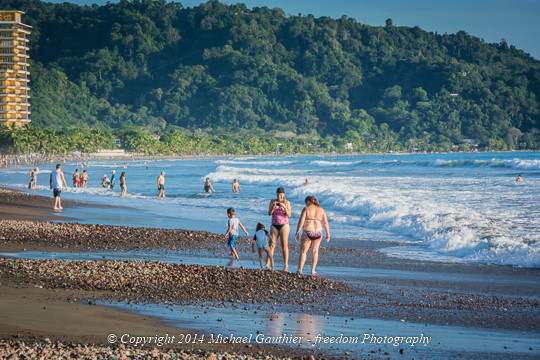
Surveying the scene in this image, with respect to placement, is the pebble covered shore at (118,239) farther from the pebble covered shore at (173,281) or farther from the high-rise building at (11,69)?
the high-rise building at (11,69)

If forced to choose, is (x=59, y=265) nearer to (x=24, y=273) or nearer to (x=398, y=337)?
(x=24, y=273)

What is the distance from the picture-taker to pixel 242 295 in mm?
9625

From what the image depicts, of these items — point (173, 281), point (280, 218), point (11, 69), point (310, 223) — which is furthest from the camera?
point (11, 69)

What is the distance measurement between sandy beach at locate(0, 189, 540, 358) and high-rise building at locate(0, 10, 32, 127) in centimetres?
12928

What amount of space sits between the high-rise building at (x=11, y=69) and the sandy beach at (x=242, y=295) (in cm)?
12928

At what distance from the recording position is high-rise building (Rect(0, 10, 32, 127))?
13250cm

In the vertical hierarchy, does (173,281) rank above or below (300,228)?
below

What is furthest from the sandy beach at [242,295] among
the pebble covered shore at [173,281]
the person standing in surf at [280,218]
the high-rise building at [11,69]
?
the high-rise building at [11,69]

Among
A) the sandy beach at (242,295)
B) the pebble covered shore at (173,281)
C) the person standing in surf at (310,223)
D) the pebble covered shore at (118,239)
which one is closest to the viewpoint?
the sandy beach at (242,295)

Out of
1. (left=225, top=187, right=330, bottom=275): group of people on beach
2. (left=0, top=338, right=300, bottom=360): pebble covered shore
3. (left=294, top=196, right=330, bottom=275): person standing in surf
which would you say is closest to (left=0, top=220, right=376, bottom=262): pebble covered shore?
(left=225, top=187, right=330, bottom=275): group of people on beach

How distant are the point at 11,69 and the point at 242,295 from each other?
447ft

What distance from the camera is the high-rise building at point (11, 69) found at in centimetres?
13250

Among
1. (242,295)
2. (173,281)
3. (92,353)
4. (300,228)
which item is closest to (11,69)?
(300,228)

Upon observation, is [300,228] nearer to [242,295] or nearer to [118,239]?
[242,295]
